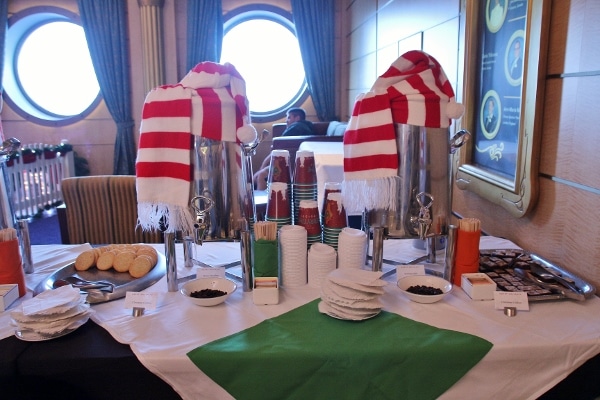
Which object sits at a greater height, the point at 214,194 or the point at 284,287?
the point at 214,194

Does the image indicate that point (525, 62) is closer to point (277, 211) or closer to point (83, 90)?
point (277, 211)

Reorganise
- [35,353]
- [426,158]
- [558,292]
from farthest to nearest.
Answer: [426,158] < [558,292] < [35,353]

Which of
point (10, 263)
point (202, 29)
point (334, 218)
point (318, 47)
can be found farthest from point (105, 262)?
point (318, 47)

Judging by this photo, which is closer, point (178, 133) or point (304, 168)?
point (178, 133)

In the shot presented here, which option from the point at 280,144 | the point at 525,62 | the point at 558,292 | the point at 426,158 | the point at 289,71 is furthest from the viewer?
the point at 289,71

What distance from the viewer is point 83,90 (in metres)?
4.80

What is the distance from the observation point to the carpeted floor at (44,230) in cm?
330

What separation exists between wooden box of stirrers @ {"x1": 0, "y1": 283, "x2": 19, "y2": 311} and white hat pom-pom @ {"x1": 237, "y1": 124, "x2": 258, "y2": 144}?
20.8 inches

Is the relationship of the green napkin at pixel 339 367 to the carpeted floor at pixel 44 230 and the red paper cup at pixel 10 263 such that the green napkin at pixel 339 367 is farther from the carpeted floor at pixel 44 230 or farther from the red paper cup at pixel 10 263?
the carpeted floor at pixel 44 230

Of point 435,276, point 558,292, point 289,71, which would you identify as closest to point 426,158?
point 435,276

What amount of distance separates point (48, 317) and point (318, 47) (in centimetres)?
443

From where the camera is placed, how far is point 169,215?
98 centimetres

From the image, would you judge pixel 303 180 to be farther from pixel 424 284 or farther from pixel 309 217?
pixel 424 284

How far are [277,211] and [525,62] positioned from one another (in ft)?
2.29
